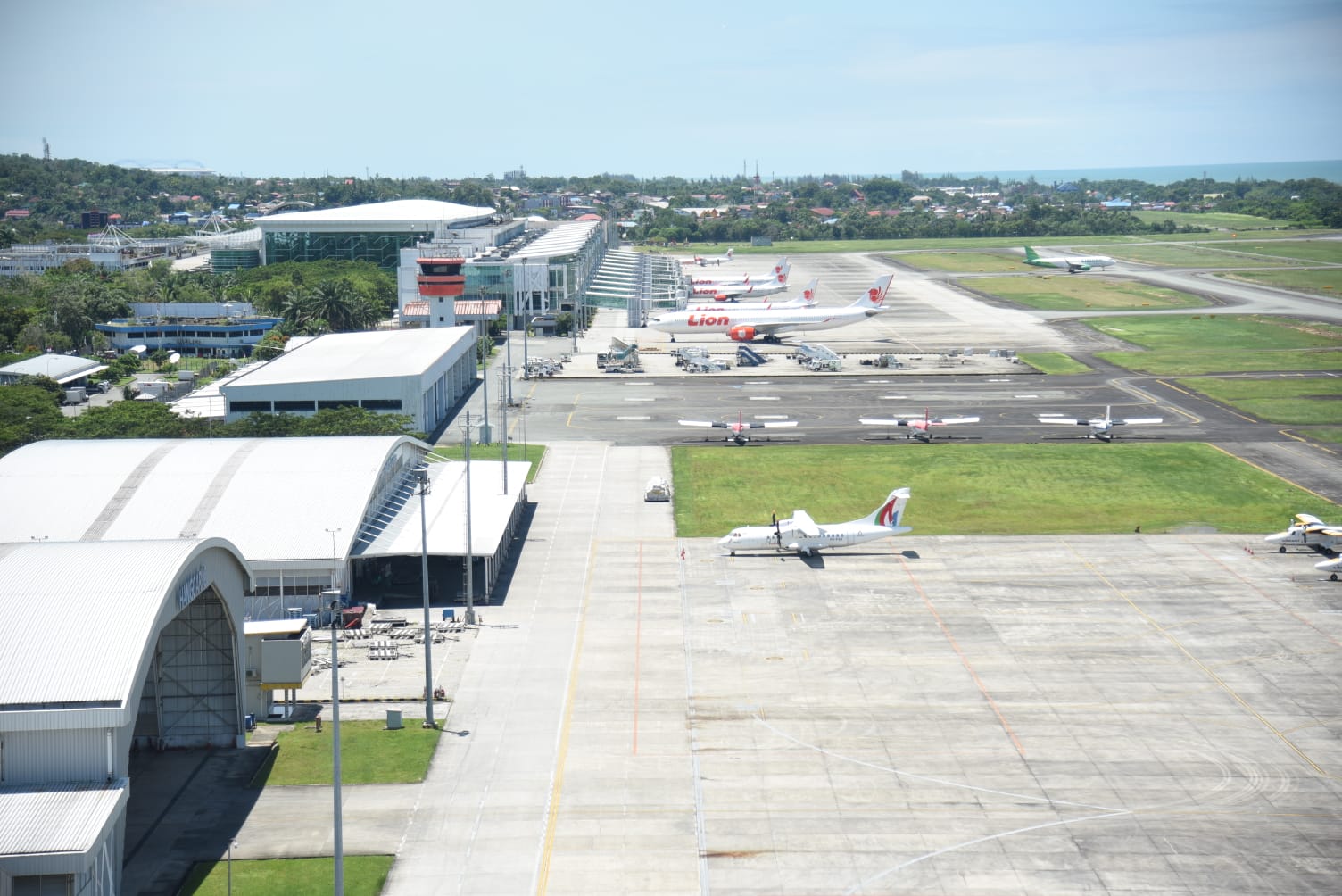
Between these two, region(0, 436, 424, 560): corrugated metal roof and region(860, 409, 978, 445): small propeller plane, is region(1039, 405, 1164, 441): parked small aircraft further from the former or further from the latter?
region(0, 436, 424, 560): corrugated metal roof

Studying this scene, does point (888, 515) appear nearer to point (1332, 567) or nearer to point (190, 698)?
point (1332, 567)

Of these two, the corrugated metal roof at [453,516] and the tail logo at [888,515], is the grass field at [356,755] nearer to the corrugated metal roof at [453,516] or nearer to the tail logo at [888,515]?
the corrugated metal roof at [453,516]

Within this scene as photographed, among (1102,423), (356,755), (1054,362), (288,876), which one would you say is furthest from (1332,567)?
(1054,362)

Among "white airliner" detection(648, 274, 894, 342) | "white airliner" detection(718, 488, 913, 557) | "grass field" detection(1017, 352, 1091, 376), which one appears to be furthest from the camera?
"white airliner" detection(648, 274, 894, 342)

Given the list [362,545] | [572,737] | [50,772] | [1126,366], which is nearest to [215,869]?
[50,772]

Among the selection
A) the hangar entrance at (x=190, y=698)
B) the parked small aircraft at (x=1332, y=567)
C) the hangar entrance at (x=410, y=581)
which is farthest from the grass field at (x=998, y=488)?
the hangar entrance at (x=190, y=698)

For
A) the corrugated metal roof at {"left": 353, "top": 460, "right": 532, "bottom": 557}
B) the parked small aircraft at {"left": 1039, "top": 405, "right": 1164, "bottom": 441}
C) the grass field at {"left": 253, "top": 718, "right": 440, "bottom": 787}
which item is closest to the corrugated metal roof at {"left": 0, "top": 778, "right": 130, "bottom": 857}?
the grass field at {"left": 253, "top": 718, "right": 440, "bottom": 787}
